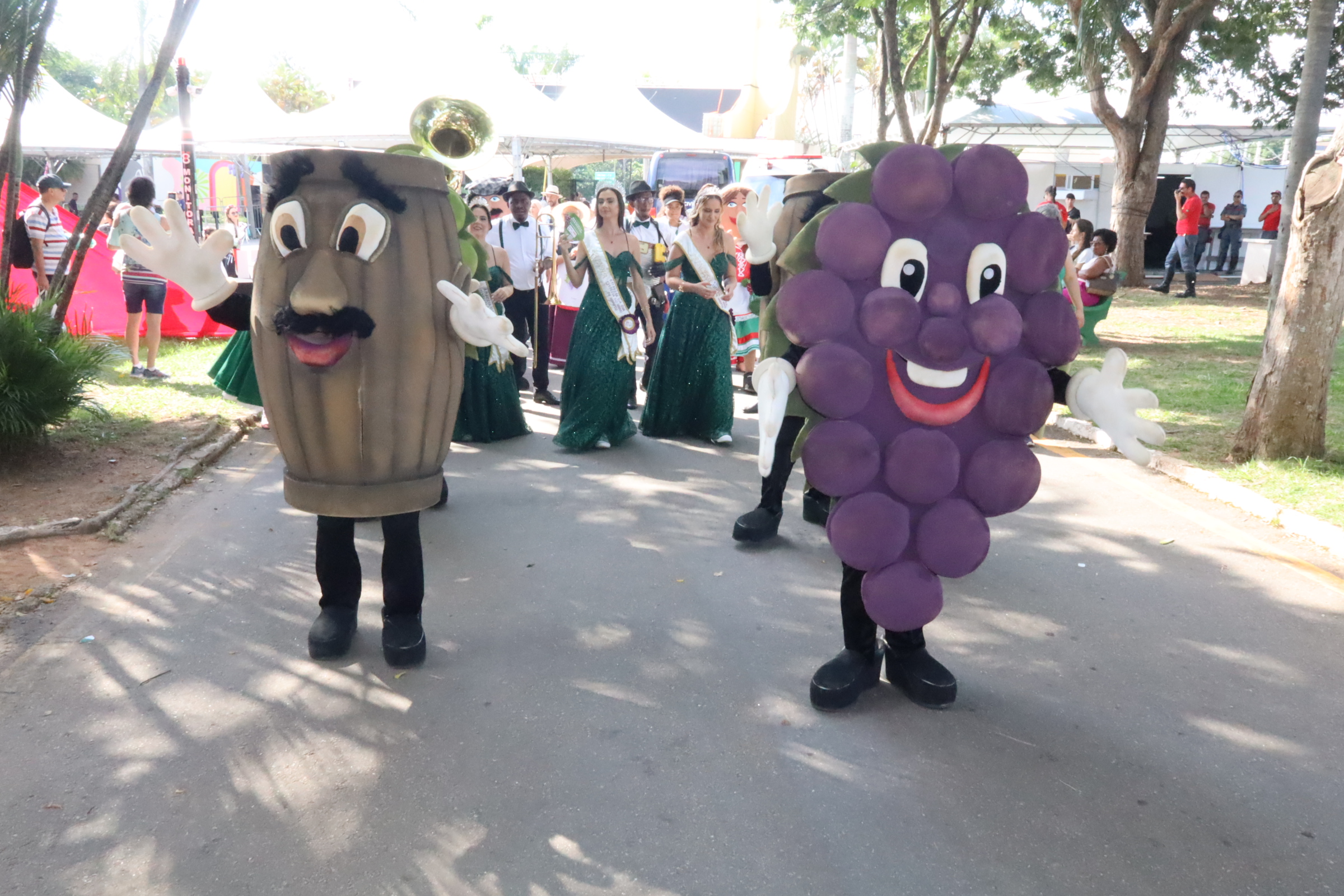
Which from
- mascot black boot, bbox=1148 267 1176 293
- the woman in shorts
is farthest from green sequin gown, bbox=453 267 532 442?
mascot black boot, bbox=1148 267 1176 293

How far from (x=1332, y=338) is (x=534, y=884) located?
20.2ft

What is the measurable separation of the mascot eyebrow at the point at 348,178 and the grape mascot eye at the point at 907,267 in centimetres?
163

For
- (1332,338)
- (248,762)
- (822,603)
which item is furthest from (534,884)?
(1332,338)

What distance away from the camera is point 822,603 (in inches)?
179

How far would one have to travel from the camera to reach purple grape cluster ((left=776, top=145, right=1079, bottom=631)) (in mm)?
3156

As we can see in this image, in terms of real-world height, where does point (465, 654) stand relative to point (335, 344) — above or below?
below

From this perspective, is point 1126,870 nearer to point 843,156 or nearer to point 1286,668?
point 1286,668

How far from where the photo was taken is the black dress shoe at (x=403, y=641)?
3.75 metres

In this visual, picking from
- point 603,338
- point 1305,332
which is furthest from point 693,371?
point 1305,332

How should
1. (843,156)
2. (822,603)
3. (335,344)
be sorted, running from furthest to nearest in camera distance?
1. (843,156)
2. (822,603)
3. (335,344)

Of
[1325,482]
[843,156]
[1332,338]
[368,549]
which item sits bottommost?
[368,549]

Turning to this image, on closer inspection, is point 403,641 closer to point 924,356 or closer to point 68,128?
point 924,356

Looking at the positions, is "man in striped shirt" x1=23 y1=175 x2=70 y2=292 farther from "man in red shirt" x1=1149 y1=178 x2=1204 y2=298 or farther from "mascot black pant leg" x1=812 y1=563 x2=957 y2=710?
"man in red shirt" x1=1149 y1=178 x2=1204 y2=298

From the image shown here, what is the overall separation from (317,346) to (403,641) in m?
1.12
